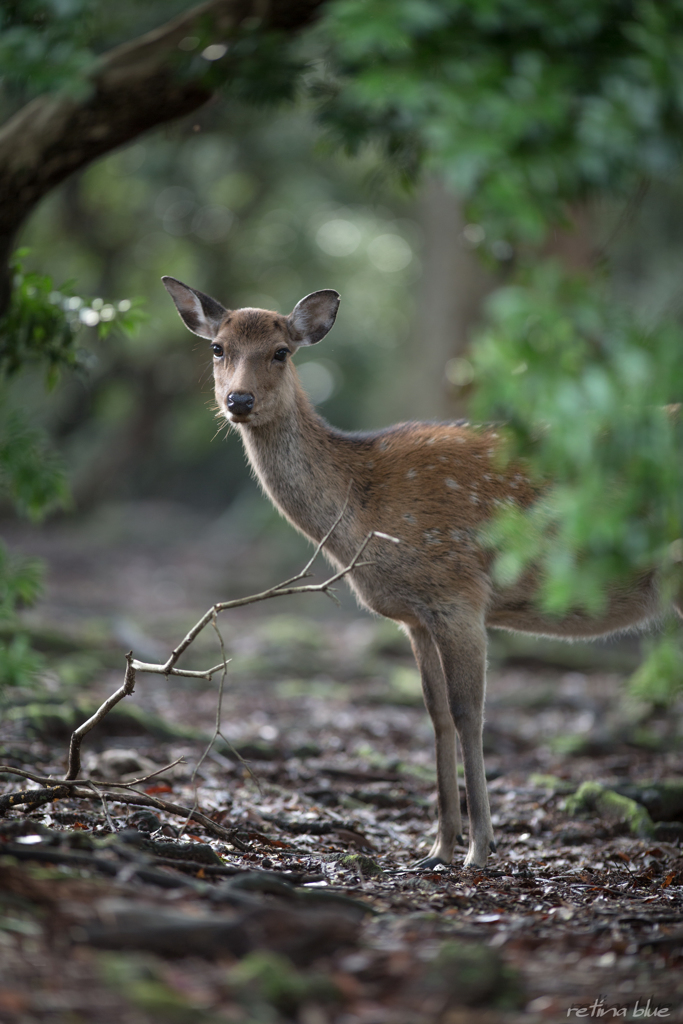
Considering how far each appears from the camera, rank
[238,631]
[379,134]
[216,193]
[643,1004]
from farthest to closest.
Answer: [216,193] < [238,631] < [379,134] < [643,1004]

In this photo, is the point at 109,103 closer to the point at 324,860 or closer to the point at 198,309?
the point at 198,309

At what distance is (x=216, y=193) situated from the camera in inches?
773

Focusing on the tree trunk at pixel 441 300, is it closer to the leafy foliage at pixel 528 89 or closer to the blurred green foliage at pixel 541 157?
the blurred green foliage at pixel 541 157

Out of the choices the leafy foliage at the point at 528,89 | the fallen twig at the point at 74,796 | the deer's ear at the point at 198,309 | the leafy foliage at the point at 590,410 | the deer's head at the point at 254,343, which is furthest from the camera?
the deer's ear at the point at 198,309

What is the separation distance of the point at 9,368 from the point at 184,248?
15794 millimetres

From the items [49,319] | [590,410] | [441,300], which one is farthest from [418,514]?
[441,300]

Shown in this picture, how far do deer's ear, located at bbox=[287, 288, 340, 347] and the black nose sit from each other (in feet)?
2.27

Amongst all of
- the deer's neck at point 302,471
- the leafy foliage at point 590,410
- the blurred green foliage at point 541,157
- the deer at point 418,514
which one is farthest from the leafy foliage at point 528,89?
the deer's neck at point 302,471

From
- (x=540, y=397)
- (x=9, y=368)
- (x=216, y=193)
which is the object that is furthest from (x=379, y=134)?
(x=216, y=193)

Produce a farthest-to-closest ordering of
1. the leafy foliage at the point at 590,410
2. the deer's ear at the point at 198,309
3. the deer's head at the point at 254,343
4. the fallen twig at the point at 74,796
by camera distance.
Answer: the deer's ear at the point at 198,309, the deer's head at the point at 254,343, the fallen twig at the point at 74,796, the leafy foliage at the point at 590,410

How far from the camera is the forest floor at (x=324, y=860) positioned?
99.0 inches

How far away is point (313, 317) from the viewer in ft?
17.8

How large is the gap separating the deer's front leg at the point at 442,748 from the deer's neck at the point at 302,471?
0.74 meters

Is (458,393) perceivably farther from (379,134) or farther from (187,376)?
(187,376)
